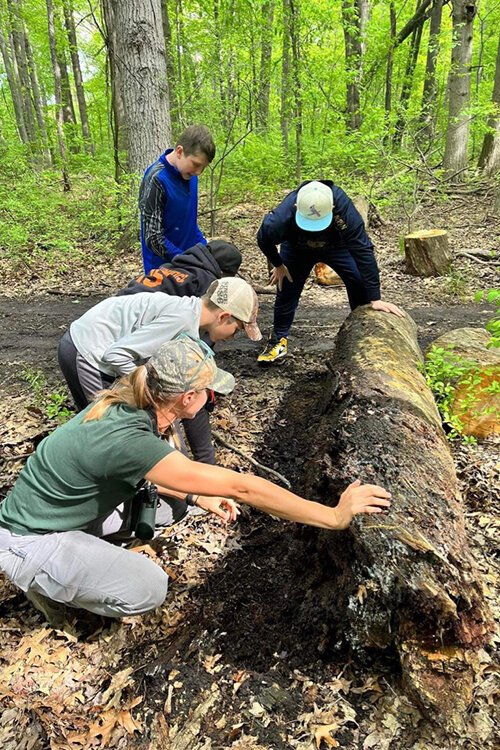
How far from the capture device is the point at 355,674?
2172 millimetres

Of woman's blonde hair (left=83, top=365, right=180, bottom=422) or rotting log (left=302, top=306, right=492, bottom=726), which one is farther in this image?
woman's blonde hair (left=83, top=365, right=180, bottom=422)

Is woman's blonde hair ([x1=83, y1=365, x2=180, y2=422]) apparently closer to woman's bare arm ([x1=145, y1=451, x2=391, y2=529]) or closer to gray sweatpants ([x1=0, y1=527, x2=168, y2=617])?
woman's bare arm ([x1=145, y1=451, x2=391, y2=529])

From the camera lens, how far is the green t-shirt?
81.8 inches

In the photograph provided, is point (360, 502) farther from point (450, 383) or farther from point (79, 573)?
point (450, 383)

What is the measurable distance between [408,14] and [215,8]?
47.0ft

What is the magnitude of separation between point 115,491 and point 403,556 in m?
1.37

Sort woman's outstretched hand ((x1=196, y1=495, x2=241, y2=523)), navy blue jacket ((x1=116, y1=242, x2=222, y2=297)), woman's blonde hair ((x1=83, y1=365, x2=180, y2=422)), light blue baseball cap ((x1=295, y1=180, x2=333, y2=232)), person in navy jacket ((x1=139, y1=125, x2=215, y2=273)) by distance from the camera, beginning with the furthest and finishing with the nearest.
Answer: light blue baseball cap ((x1=295, y1=180, x2=333, y2=232)) < person in navy jacket ((x1=139, y1=125, x2=215, y2=273)) < navy blue jacket ((x1=116, y1=242, x2=222, y2=297)) < woman's outstretched hand ((x1=196, y1=495, x2=241, y2=523)) < woman's blonde hair ((x1=83, y1=365, x2=180, y2=422))

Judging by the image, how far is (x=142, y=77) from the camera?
7039 mm

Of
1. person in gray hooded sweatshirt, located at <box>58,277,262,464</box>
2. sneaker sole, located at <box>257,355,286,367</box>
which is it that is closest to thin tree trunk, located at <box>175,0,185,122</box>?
sneaker sole, located at <box>257,355,286,367</box>

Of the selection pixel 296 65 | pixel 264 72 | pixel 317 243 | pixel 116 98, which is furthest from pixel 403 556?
pixel 296 65

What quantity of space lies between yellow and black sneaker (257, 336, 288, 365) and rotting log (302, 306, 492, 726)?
86.7 inches

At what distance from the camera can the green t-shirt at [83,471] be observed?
6.82 ft

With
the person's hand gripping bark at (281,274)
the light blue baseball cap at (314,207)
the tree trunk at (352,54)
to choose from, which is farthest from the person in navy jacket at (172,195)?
the tree trunk at (352,54)

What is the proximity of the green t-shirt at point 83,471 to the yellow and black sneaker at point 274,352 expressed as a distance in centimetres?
318
